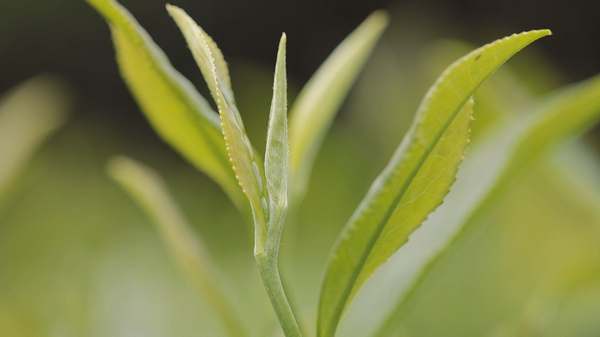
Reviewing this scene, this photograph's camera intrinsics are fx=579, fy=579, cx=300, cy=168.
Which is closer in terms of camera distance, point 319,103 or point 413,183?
point 413,183

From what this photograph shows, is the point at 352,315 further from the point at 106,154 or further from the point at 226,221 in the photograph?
the point at 106,154

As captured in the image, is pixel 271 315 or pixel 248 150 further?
pixel 271 315

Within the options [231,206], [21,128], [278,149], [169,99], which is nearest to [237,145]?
[278,149]

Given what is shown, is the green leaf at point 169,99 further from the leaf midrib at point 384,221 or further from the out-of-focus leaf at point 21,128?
the out-of-focus leaf at point 21,128

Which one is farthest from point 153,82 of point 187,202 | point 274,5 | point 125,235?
point 274,5

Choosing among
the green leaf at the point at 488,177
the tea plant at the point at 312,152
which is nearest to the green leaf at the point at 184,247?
the tea plant at the point at 312,152

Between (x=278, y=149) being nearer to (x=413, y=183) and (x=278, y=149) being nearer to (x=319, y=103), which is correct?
(x=413, y=183)

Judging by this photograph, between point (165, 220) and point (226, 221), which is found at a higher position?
point (165, 220)
